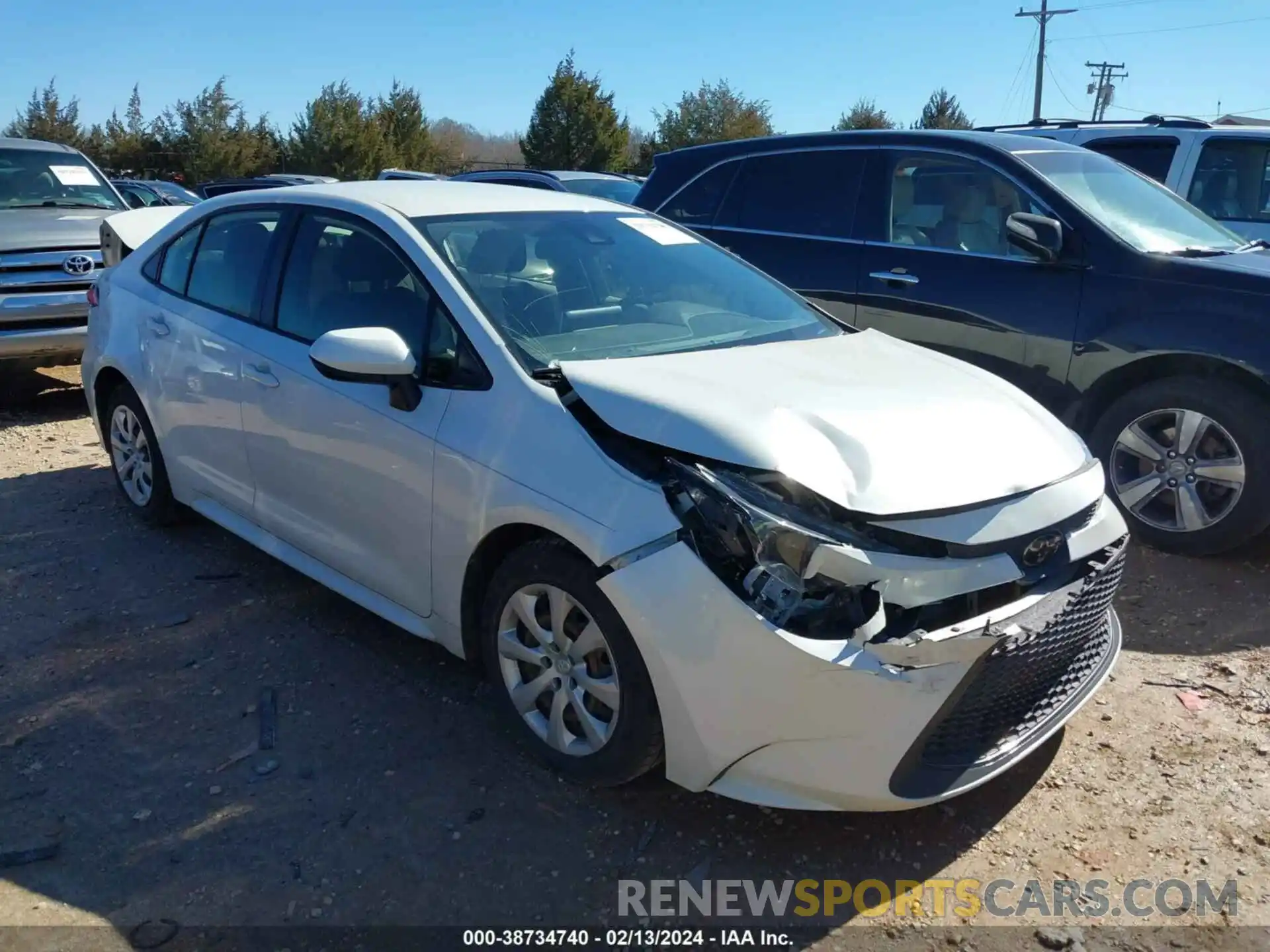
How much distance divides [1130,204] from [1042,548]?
11.5ft

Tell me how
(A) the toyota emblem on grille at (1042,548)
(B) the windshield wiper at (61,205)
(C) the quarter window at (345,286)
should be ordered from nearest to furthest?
1. (A) the toyota emblem on grille at (1042,548)
2. (C) the quarter window at (345,286)
3. (B) the windshield wiper at (61,205)

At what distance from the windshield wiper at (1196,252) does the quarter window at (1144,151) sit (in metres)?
2.87

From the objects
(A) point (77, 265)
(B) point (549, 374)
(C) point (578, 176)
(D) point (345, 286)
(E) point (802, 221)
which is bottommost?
(B) point (549, 374)

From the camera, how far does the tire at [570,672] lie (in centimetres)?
284

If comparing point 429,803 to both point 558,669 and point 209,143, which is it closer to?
point 558,669

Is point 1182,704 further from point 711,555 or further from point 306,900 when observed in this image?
point 306,900

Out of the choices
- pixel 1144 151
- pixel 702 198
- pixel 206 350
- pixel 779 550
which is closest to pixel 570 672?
pixel 779 550

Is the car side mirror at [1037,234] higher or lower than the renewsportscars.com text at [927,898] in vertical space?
higher

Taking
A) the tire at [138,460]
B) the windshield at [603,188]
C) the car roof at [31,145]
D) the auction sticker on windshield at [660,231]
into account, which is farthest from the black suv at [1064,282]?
the car roof at [31,145]

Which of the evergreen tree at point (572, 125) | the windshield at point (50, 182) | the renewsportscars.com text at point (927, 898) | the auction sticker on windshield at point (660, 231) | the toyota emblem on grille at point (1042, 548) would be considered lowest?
the renewsportscars.com text at point (927, 898)

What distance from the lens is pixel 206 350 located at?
448cm

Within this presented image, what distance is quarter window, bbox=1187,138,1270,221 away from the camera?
771 cm

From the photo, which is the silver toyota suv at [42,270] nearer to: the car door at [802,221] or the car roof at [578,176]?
the car door at [802,221]

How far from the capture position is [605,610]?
9.30 feet
